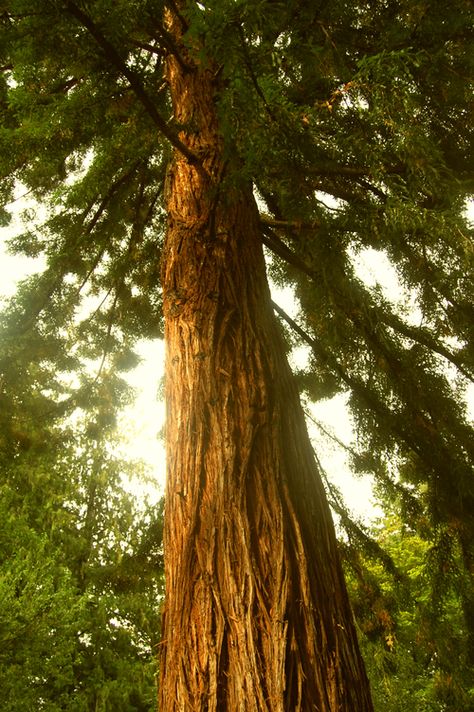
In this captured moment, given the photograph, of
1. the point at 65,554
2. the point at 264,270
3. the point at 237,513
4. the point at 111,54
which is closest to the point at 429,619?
the point at 237,513

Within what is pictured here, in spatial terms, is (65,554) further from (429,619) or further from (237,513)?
(237,513)

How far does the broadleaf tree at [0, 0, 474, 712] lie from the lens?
4.88 feet

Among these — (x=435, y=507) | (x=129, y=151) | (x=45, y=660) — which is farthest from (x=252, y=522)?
(x=45, y=660)

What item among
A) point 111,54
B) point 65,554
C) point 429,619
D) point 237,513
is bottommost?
point 429,619

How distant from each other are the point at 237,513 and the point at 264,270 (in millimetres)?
1585

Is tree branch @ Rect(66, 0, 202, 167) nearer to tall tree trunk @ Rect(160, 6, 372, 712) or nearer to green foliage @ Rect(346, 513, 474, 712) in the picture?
tall tree trunk @ Rect(160, 6, 372, 712)

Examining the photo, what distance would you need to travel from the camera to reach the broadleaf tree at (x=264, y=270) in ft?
4.88

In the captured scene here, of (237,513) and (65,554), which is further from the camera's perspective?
(65,554)

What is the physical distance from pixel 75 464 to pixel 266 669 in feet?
42.6

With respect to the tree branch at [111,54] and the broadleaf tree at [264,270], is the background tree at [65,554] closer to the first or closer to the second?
the broadleaf tree at [264,270]

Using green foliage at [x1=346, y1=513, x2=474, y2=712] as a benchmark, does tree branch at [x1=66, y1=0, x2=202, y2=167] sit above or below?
above

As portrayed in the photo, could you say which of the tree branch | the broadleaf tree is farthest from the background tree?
the tree branch

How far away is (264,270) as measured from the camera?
9.10ft

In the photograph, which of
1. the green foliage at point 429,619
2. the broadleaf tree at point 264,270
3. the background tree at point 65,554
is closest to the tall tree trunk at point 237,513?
the broadleaf tree at point 264,270
